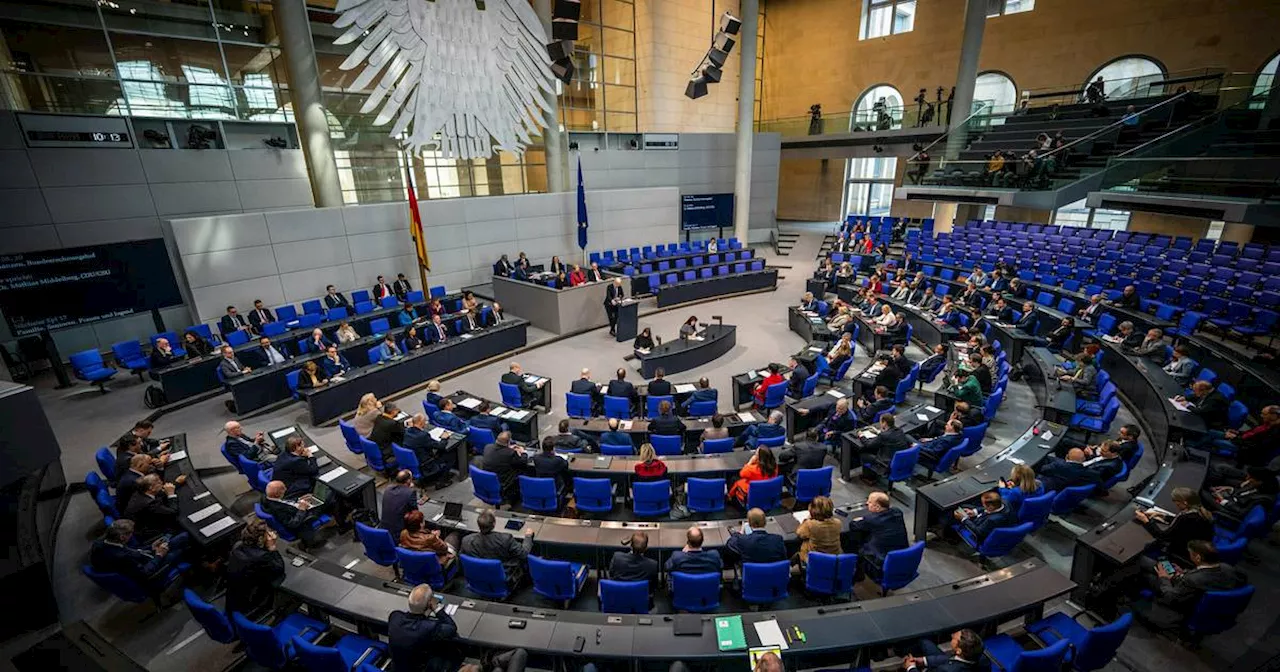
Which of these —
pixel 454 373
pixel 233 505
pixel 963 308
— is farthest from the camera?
pixel 963 308

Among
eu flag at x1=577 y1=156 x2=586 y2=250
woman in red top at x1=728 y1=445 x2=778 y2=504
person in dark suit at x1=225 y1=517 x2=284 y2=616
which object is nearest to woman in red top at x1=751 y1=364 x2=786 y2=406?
woman in red top at x1=728 y1=445 x2=778 y2=504

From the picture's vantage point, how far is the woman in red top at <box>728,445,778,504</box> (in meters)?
6.27

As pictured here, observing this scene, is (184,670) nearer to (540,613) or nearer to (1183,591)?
(540,613)

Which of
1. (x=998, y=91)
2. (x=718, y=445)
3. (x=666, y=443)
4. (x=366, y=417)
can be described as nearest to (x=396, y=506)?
(x=366, y=417)

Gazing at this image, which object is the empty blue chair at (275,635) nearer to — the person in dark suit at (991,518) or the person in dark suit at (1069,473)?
the person in dark suit at (991,518)

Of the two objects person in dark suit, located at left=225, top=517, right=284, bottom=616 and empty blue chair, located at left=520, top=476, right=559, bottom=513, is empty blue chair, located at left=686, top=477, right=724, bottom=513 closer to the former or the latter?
empty blue chair, located at left=520, top=476, right=559, bottom=513

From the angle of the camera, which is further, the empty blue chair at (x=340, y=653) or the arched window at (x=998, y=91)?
the arched window at (x=998, y=91)

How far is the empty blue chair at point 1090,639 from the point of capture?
3924 millimetres

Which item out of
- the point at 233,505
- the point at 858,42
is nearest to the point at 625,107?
the point at 858,42

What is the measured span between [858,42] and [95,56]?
2870 cm

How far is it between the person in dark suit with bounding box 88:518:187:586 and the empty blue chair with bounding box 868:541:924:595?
7102 mm

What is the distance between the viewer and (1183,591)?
4.57m

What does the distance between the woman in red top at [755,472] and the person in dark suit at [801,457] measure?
467mm

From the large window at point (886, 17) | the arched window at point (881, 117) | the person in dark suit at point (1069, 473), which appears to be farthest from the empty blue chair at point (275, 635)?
the large window at point (886, 17)
